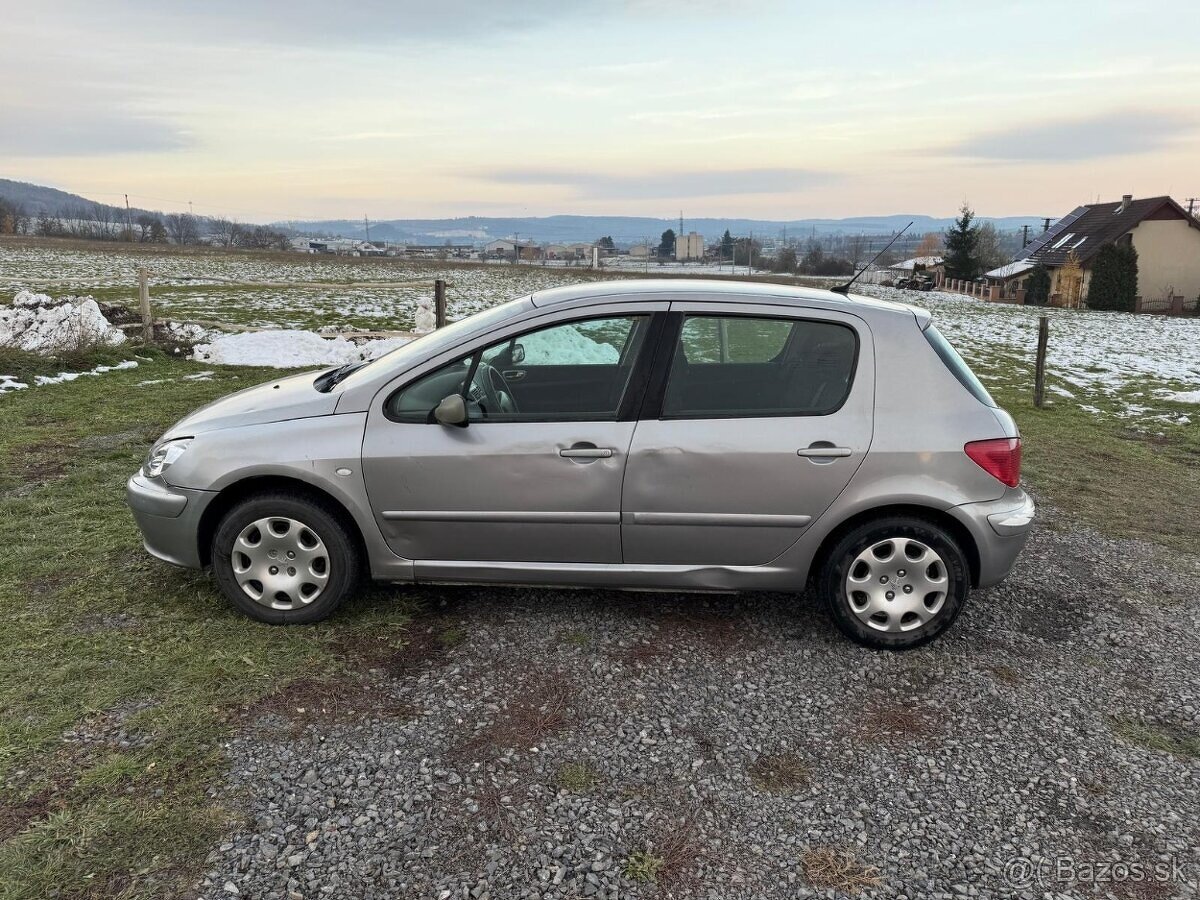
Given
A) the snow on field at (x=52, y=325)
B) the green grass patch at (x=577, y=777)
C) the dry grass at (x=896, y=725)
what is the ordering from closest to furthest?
the green grass patch at (x=577, y=777) → the dry grass at (x=896, y=725) → the snow on field at (x=52, y=325)

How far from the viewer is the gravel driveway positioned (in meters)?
2.48

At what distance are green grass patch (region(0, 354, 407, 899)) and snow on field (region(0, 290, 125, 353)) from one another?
593 centimetres

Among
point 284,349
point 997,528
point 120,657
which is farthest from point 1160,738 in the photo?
point 284,349

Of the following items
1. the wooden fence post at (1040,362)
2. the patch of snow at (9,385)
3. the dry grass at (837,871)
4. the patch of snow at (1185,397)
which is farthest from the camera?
the patch of snow at (1185,397)

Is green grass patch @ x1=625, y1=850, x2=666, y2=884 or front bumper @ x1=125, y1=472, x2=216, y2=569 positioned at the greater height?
front bumper @ x1=125, y1=472, x2=216, y2=569

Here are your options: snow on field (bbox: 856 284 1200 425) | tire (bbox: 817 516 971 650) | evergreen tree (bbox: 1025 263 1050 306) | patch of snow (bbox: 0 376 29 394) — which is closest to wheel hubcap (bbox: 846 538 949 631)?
tire (bbox: 817 516 971 650)

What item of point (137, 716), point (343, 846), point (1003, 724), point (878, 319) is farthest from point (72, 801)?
point (878, 319)

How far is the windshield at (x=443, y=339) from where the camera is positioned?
3.90m

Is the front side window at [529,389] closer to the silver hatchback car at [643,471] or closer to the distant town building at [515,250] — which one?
the silver hatchback car at [643,471]

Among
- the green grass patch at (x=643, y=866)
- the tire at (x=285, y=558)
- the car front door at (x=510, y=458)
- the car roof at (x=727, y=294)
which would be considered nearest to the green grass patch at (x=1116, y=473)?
the car roof at (x=727, y=294)

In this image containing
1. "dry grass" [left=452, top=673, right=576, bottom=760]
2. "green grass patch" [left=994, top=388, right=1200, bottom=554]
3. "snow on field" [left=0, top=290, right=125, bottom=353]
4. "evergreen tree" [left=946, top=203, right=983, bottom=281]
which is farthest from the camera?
"evergreen tree" [left=946, top=203, right=983, bottom=281]

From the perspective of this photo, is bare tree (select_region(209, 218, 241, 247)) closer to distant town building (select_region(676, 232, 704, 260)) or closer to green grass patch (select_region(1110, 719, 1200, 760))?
distant town building (select_region(676, 232, 704, 260))

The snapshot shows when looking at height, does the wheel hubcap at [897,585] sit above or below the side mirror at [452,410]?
below

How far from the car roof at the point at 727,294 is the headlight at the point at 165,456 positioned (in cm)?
188
